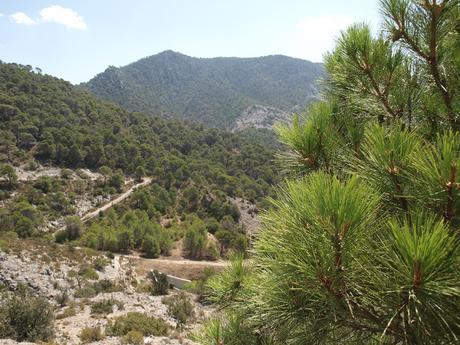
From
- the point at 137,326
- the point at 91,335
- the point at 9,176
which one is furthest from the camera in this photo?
the point at 9,176

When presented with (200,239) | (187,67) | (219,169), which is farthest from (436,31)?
(187,67)

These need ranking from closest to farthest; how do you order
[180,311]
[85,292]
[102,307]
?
[102,307], [180,311], [85,292]

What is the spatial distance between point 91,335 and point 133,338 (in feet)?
4.77

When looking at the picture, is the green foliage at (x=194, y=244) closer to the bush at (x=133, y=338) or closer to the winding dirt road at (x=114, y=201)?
the winding dirt road at (x=114, y=201)

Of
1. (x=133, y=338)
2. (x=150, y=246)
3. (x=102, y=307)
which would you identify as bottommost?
(x=150, y=246)

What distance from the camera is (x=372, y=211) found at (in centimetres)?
139

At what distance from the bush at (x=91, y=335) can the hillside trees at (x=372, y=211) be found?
10.9 meters

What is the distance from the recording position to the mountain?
5113 inches

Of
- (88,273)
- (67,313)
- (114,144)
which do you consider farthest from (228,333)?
(114,144)

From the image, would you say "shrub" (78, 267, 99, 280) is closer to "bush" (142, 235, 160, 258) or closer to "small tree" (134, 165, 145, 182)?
"bush" (142, 235, 160, 258)

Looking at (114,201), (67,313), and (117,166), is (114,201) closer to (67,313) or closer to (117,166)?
(117,166)

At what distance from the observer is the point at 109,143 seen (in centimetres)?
5534

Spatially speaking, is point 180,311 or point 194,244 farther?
point 194,244

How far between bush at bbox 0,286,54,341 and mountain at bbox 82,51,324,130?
340ft
